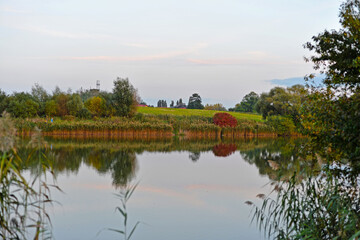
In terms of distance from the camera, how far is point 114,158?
59.6 feet

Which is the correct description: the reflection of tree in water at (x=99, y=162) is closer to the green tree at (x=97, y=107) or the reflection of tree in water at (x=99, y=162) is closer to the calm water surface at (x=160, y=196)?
the calm water surface at (x=160, y=196)

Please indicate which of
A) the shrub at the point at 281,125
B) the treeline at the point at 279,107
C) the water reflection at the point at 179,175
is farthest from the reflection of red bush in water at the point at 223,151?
the shrub at the point at 281,125

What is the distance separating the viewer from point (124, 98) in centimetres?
4100

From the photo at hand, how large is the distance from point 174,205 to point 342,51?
17.9 ft

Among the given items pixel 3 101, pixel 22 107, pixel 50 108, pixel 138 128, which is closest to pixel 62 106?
pixel 50 108

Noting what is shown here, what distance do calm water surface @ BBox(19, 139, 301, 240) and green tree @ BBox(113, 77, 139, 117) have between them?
73.2ft

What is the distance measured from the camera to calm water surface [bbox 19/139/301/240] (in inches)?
288

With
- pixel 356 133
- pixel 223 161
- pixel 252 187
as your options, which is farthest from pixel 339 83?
pixel 223 161

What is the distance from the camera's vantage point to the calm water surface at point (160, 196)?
24.0 feet

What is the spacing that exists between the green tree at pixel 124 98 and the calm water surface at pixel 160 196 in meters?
22.3

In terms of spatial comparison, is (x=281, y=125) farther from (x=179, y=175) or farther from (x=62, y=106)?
(x=179, y=175)

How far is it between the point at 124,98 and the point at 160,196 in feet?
103

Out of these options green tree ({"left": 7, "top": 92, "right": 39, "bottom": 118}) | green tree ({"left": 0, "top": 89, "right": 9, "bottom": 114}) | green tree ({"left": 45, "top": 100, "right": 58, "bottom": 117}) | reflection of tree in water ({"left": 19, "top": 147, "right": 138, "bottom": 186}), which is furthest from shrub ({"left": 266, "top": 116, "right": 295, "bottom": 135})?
green tree ({"left": 0, "top": 89, "right": 9, "bottom": 114})

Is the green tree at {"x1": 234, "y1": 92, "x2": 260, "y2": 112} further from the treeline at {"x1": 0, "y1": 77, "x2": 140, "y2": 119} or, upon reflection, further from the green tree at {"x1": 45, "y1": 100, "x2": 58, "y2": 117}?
the green tree at {"x1": 45, "y1": 100, "x2": 58, "y2": 117}
